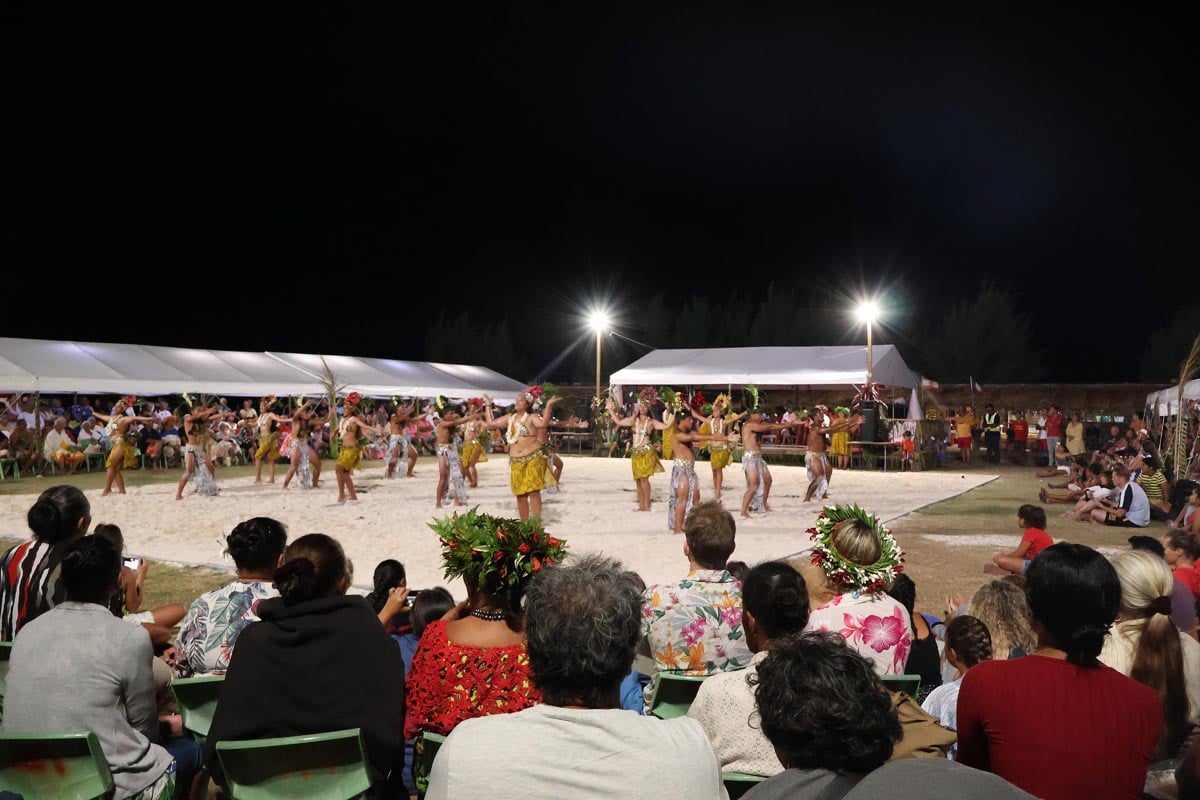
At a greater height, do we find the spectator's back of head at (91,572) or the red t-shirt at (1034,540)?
the spectator's back of head at (91,572)

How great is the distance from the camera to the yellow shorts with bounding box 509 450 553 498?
36.1ft

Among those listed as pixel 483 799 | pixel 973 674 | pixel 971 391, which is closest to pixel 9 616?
pixel 483 799

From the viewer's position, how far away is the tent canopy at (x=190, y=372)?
2047cm

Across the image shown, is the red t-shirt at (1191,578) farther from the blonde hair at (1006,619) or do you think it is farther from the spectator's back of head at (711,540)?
the spectator's back of head at (711,540)

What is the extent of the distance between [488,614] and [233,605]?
4.38 ft

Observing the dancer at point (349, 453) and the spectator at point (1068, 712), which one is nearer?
the spectator at point (1068, 712)

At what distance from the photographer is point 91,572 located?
2.99 metres

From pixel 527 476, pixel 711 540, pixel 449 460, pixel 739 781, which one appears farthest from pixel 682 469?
pixel 739 781

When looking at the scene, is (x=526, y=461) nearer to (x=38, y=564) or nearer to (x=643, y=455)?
(x=643, y=455)

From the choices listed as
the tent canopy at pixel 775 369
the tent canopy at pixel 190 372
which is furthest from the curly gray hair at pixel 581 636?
the tent canopy at pixel 775 369

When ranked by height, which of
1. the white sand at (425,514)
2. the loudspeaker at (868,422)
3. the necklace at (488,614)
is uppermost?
the loudspeaker at (868,422)

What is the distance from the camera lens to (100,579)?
3.03 metres

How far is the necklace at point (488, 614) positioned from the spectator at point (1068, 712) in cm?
143

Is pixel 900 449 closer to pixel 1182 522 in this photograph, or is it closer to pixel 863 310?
pixel 863 310
